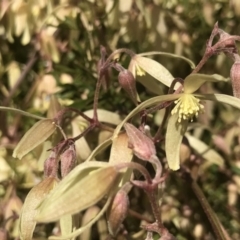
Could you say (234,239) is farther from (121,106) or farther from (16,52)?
(16,52)

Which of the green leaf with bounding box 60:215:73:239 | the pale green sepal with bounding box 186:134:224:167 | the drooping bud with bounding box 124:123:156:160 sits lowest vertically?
the pale green sepal with bounding box 186:134:224:167

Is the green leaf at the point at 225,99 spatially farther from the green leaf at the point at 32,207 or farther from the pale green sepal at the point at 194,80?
the green leaf at the point at 32,207

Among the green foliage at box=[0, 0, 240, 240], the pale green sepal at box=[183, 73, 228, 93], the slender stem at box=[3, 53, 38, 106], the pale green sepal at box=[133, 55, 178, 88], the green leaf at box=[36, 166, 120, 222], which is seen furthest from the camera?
the slender stem at box=[3, 53, 38, 106]

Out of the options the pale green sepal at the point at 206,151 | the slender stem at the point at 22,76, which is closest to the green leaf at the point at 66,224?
the pale green sepal at the point at 206,151

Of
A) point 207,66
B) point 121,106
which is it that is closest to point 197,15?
point 207,66

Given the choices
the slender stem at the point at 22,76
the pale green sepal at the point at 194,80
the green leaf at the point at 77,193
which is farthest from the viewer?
the slender stem at the point at 22,76

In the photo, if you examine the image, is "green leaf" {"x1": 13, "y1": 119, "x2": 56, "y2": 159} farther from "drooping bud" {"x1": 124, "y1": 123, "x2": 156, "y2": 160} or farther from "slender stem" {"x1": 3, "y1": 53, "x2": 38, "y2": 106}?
"slender stem" {"x1": 3, "y1": 53, "x2": 38, "y2": 106}

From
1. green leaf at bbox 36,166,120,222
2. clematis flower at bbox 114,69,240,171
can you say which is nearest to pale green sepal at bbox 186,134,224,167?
clematis flower at bbox 114,69,240,171
